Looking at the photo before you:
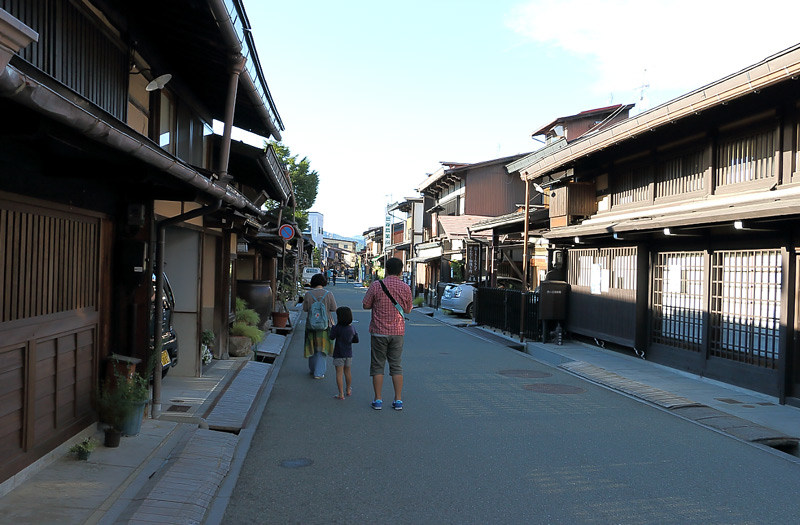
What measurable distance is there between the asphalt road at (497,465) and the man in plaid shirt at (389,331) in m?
0.42

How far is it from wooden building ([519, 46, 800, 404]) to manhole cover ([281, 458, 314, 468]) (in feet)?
22.0

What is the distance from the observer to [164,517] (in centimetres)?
444

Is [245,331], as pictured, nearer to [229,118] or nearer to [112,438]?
[229,118]

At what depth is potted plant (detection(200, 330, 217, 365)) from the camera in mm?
10945

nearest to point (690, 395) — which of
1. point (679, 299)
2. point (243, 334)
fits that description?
point (679, 299)

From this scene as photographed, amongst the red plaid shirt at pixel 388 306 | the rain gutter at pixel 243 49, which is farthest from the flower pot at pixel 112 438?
the rain gutter at pixel 243 49

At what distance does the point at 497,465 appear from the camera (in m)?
6.12

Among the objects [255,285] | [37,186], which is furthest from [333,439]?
[255,285]

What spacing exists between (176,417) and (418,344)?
33.7ft

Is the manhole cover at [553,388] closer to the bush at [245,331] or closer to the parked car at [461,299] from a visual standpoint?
the bush at [245,331]

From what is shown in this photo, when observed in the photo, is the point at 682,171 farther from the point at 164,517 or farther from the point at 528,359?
the point at 164,517

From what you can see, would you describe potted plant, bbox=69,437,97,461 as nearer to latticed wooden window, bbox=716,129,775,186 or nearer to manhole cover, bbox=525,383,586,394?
manhole cover, bbox=525,383,586,394

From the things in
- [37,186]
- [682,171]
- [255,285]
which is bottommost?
[255,285]

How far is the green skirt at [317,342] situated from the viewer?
35.0ft
